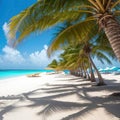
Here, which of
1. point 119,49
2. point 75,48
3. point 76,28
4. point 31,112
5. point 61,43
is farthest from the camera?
point 75,48

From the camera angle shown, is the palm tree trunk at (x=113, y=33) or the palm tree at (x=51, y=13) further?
the palm tree at (x=51, y=13)

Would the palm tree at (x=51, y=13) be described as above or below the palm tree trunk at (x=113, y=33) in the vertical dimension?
above

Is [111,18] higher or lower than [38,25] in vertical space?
lower

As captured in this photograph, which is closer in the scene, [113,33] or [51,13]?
[113,33]

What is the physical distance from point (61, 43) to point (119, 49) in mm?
3785

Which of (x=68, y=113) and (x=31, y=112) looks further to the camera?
(x=31, y=112)

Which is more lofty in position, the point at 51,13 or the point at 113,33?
the point at 51,13

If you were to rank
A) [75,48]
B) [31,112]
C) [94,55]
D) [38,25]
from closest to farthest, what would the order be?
[31,112]
[38,25]
[75,48]
[94,55]

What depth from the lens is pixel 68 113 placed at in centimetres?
587

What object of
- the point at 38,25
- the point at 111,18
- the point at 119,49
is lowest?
the point at 119,49

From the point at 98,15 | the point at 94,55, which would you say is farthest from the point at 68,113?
the point at 94,55

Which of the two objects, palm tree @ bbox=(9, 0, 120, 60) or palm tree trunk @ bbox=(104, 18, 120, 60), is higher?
palm tree @ bbox=(9, 0, 120, 60)

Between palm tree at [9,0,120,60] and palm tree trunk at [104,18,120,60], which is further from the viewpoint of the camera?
palm tree at [9,0,120,60]

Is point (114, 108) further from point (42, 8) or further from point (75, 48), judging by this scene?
point (75, 48)
